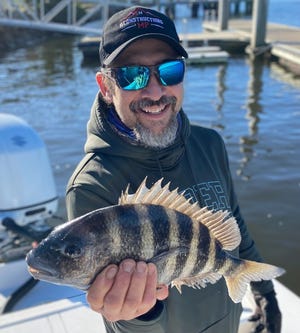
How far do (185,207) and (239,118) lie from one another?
35.2 feet

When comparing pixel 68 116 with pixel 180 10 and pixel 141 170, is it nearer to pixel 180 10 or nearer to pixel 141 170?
pixel 141 170

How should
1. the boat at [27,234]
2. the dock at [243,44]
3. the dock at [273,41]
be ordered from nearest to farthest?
the boat at [27,234] → the dock at [273,41] → the dock at [243,44]

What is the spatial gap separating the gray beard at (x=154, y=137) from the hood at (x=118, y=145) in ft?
0.08

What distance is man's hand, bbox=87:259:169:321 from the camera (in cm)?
160

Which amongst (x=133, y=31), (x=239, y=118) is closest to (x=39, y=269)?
(x=133, y=31)

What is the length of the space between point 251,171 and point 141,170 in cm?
701

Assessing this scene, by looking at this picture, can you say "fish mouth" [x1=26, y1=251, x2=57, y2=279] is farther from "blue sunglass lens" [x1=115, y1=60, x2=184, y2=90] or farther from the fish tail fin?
"blue sunglass lens" [x1=115, y1=60, x2=184, y2=90]

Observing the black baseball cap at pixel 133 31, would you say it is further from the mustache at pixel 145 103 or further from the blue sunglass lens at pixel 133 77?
the mustache at pixel 145 103

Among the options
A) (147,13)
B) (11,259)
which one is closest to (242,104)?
(11,259)

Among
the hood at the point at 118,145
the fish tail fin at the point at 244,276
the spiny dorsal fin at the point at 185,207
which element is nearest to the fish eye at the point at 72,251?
the spiny dorsal fin at the point at 185,207

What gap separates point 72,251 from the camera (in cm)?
158

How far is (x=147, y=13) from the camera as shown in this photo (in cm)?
217

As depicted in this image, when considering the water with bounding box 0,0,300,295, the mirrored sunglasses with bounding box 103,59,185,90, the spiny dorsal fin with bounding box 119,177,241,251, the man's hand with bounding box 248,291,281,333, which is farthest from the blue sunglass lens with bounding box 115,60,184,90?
the water with bounding box 0,0,300,295

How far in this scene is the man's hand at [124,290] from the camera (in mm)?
1603
